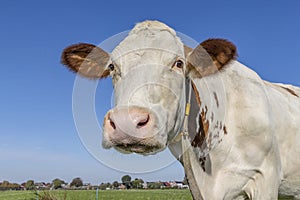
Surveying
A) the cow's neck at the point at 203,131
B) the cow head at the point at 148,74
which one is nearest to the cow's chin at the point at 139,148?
the cow head at the point at 148,74

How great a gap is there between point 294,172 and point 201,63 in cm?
280

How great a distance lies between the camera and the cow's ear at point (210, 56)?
4844mm

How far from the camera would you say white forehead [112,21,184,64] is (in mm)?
4121

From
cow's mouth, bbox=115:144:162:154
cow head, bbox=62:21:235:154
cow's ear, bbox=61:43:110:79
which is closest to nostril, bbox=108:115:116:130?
cow head, bbox=62:21:235:154

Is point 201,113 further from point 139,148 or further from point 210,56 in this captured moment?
point 139,148

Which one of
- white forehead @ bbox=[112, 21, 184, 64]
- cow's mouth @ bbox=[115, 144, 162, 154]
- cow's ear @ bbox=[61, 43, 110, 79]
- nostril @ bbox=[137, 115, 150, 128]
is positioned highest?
cow's ear @ bbox=[61, 43, 110, 79]

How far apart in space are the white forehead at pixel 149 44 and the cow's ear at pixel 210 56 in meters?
0.25

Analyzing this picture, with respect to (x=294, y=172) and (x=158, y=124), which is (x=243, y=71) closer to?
(x=294, y=172)

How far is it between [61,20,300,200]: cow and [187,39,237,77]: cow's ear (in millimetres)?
12

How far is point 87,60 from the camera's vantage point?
5422 mm

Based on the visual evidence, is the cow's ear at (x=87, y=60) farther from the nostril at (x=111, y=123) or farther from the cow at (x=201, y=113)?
the nostril at (x=111, y=123)

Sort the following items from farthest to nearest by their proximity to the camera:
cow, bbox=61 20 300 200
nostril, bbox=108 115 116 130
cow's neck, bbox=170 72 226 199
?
cow's neck, bbox=170 72 226 199, cow, bbox=61 20 300 200, nostril, bbox=108 115 116 130

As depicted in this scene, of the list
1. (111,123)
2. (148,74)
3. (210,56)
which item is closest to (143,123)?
(111,123)

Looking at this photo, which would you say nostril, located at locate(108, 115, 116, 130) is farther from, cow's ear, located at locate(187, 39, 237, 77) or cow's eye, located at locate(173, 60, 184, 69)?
cow's ear, located at locate(187, 39, 237, 77)
